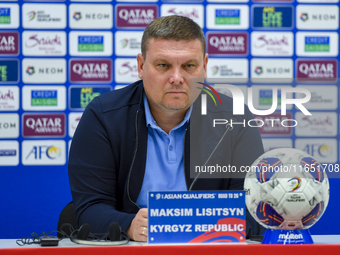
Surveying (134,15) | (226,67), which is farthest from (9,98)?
(226,67)

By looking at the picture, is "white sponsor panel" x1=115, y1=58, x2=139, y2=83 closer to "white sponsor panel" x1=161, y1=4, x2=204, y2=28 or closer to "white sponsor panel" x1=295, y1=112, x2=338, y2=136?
"white sponsor panel" x1=161, y1=4, x2=204, y2=28

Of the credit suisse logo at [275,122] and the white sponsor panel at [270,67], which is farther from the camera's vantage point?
the white sponsor panel at [270,67]

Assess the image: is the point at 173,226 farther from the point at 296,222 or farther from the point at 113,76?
the point at 113,76

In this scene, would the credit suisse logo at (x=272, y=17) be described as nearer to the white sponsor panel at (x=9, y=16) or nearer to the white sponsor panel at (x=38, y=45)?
the white sponsor panel at (x=38, y=45)

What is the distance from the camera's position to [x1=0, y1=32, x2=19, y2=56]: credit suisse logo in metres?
2.20

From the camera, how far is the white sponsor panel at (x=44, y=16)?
2.21 metres

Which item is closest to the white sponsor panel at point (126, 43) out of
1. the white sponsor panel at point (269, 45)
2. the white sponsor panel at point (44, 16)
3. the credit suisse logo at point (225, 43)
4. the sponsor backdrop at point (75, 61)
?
the sponsor backdrop at point (75, 61)

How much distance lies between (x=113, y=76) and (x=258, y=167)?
5.36ft

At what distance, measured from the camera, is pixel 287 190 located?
69 cm

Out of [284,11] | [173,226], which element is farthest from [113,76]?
[173,226]

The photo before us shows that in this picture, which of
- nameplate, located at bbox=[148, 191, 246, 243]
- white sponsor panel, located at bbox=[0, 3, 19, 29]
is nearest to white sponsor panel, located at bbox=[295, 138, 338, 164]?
nameplate, located at bbox=[148, 191, 246, 243]

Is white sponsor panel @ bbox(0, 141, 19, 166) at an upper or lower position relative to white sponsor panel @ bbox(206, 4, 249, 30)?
lower

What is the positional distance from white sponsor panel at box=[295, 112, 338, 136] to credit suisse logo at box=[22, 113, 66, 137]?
159 cm

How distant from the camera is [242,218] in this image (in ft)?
2.49
